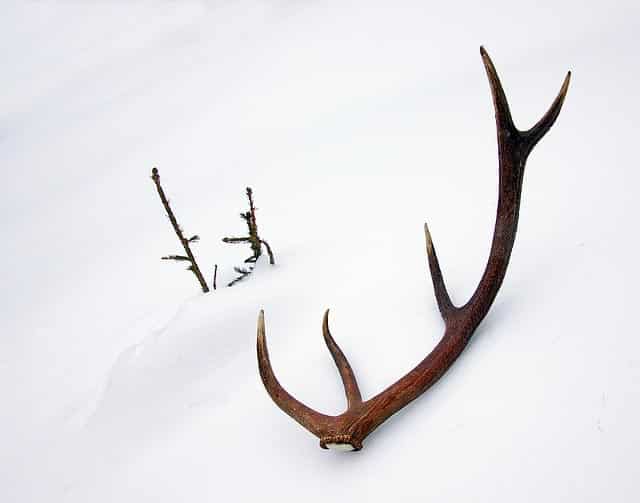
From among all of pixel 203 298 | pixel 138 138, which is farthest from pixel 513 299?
pixel 138 138

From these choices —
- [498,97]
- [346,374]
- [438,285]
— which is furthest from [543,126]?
[346,374]

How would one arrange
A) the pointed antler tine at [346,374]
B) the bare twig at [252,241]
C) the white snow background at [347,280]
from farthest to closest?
1. the bare twig at [252,241]
2. the pointed antler tine at [346,374]
3. the white snow background at [347,280]

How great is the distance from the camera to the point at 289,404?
2.90 ft

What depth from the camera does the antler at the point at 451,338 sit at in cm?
82

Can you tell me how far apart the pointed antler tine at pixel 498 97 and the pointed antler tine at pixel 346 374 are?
0.49 metres

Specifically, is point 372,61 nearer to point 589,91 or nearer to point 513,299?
point 589,91

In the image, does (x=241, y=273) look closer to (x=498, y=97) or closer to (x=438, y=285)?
(x=438, y=285)

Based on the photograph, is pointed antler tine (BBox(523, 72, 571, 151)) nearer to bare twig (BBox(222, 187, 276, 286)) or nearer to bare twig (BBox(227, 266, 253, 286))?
bare twig (BBox(222, 187, 276, 286))

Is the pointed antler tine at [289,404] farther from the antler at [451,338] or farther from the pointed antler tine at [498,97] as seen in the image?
the pointed antler tine at [498,97]

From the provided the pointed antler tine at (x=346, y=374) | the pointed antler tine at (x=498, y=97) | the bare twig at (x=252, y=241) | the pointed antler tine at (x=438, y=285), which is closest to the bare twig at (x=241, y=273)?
the bare twig at (x=252, y=241)

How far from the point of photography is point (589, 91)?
1475 mm

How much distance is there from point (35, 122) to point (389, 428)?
10.6 feet

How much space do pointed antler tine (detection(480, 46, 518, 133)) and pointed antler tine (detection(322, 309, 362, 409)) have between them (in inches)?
19.4

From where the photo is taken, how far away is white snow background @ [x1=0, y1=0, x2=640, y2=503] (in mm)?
757
